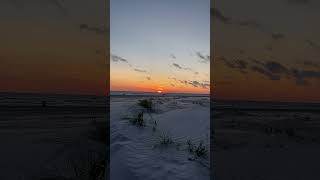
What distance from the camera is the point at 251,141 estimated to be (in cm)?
1412

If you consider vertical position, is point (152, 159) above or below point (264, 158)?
above

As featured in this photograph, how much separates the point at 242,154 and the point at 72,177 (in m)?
6.17

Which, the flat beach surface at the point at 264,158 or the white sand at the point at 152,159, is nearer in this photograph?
the white sand at the point at 152,159

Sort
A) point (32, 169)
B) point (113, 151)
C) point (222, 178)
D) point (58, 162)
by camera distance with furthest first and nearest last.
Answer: point (113, 151)
point (58, 162)
point (32, 169)
point (222, 178)

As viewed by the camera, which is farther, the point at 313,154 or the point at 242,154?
the point at 313,154

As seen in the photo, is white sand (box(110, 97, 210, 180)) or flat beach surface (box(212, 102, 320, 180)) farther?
flat beach surface (box(212, 102, 320, 180))

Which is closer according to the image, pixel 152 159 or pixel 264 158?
pixel 152 159

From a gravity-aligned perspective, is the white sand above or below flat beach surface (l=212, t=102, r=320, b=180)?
above

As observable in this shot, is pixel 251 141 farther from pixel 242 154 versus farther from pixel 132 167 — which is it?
pixel 132 167

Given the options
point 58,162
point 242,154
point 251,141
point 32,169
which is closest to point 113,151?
point 58,162

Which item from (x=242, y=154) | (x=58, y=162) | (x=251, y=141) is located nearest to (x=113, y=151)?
(x=58, y=162)

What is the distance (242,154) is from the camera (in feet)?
36.4

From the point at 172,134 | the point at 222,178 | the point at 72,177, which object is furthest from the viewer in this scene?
the point at 172,134

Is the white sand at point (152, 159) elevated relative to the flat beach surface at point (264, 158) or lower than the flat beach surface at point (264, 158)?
elevated
